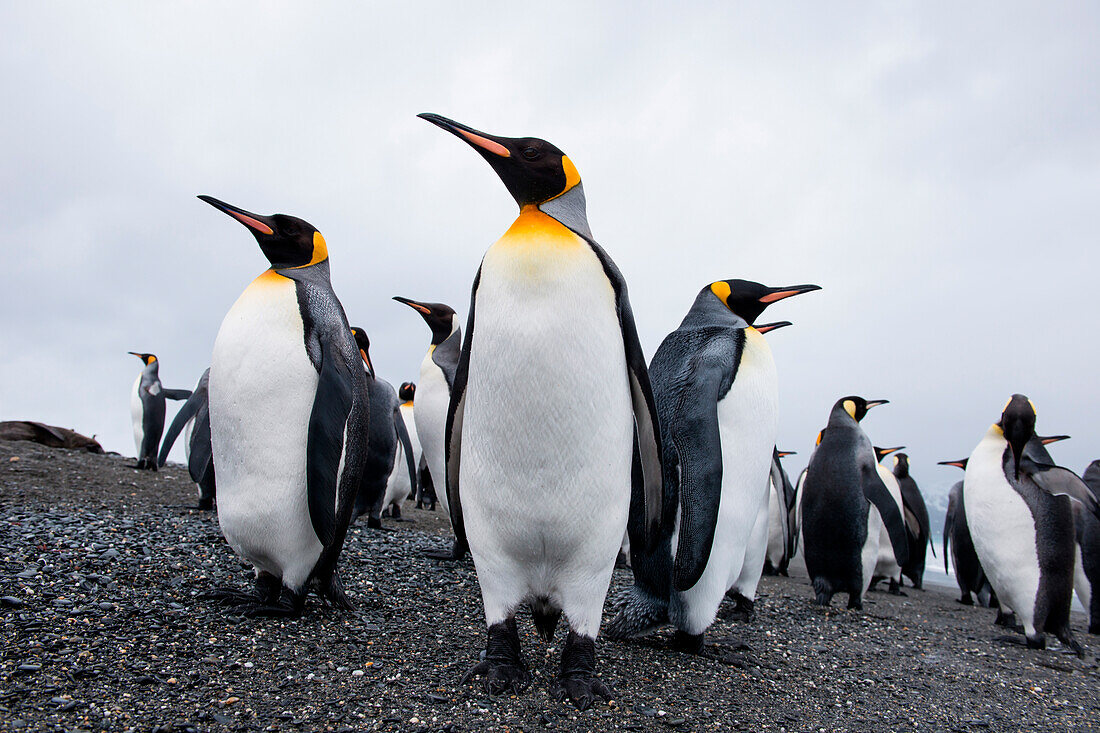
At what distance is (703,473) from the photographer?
341cm

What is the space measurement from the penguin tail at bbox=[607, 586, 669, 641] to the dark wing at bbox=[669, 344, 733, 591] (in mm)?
314

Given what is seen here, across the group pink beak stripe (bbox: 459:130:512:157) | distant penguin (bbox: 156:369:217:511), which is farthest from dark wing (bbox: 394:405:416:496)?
pink beak stripe (bbox: 459:130:512:157)

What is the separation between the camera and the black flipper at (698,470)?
10.7ft

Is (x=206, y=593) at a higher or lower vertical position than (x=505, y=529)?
lower

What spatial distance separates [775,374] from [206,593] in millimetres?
3040

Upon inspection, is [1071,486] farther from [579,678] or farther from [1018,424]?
[579,678]

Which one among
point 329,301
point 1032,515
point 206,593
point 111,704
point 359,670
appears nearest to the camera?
point 111,704

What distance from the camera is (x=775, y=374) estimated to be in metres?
3.98

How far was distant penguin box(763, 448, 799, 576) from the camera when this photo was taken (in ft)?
26.2

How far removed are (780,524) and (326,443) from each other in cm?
719

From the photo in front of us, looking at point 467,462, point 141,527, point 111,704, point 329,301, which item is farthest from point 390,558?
point 111,704

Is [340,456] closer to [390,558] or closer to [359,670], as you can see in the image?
[359,670]

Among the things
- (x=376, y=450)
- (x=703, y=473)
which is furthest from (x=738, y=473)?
(x=376, y=450)

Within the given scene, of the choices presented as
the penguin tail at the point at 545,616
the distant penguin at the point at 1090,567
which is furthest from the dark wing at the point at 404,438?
the distant penguin at the point at 1090,567
